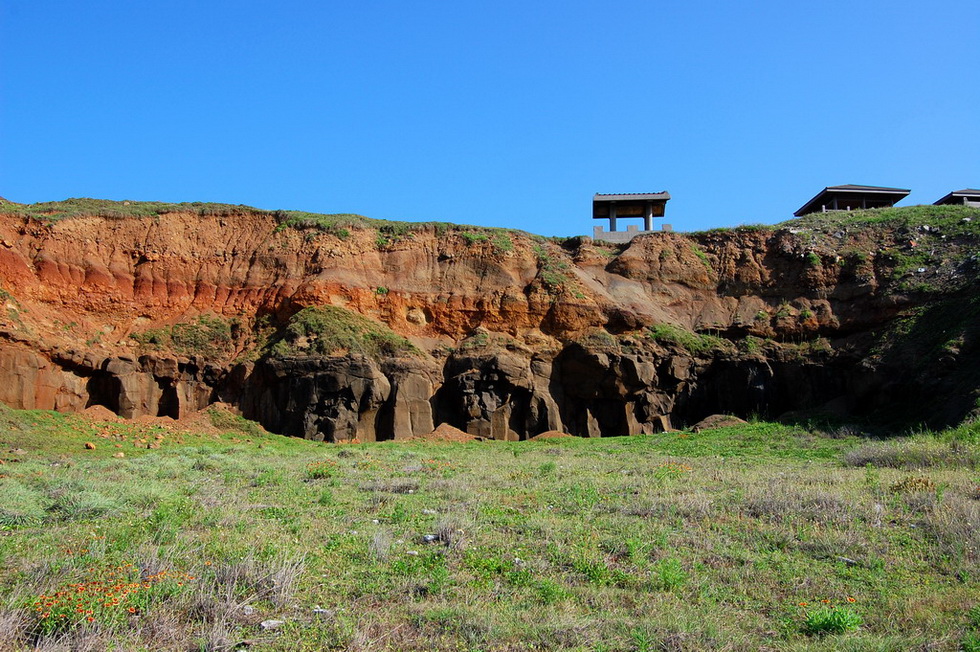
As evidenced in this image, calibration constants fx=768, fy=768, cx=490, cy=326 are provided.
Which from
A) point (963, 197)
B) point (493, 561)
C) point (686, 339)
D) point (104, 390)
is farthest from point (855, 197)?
point (493, 561)

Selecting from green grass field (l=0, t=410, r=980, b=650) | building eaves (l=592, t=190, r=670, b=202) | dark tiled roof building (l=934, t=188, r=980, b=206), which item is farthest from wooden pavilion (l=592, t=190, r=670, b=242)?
green grass field (l=0, t=410, r=980, b=650)

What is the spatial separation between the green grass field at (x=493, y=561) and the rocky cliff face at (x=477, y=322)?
46.0 feet

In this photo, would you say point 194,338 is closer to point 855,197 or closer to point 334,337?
point 334,337

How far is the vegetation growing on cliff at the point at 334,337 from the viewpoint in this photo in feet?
99.0

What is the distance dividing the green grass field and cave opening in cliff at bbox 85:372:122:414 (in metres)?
13.7

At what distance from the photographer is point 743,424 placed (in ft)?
93.7

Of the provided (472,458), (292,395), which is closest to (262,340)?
(292,395)

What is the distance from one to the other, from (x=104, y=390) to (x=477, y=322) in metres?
14.9

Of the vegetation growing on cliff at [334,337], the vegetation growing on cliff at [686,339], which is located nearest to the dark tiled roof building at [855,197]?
the vegetation growing on cliff at [686,339]

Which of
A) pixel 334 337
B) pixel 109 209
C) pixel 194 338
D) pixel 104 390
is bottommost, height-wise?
pixel 104 390

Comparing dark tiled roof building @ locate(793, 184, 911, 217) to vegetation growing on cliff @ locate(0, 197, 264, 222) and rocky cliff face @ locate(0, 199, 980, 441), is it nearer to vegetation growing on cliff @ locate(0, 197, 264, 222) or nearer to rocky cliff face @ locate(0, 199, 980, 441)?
rocky cliff face @ locate(0, 199, 980, 441)

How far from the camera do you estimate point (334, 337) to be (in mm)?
30438

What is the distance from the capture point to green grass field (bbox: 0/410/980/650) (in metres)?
6.37

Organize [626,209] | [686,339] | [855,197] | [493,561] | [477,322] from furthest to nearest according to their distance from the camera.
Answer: [855,197]
[626,209]
[477,322]
[686,339]
[493,561]
